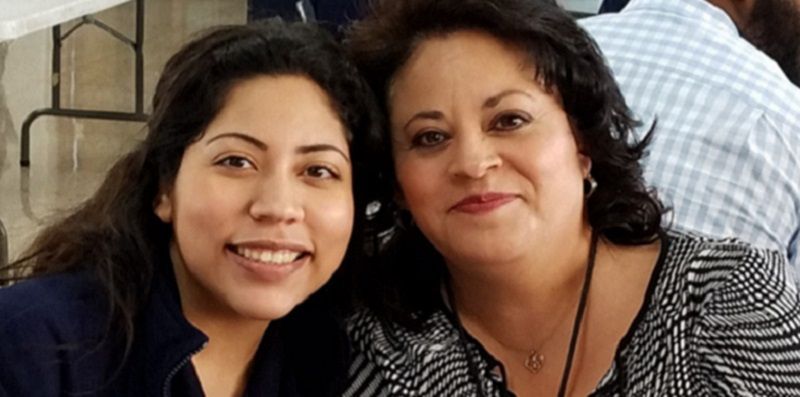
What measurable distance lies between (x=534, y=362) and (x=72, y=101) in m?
4.33

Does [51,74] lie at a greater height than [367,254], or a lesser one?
lesser

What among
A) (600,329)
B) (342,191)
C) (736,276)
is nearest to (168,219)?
(342,191)

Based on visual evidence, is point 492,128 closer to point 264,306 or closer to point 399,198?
point 399,198

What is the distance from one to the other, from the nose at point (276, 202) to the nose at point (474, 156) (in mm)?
212

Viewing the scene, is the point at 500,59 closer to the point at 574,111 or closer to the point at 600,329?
the point at 574,111

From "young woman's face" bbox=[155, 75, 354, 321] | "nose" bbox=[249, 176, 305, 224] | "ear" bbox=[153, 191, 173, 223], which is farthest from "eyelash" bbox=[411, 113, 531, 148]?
"ear" bbox=[153, 191, 173, 223]

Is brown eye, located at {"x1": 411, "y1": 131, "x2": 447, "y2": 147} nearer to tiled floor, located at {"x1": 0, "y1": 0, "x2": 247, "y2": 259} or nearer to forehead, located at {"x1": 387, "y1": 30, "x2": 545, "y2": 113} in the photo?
forehead, located at {"x1": 387, "y1": 30, "x2": 545, "y2": 113}

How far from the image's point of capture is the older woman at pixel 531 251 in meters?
1.58

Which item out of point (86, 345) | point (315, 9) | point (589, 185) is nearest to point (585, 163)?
point (589, 185)

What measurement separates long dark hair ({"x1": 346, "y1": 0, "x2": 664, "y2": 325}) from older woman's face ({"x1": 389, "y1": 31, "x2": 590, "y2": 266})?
0.09ft

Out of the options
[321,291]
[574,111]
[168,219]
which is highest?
[574,111]

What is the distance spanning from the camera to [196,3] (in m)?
7.99

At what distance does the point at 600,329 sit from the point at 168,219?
59cm

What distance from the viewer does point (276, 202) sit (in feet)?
4.80
